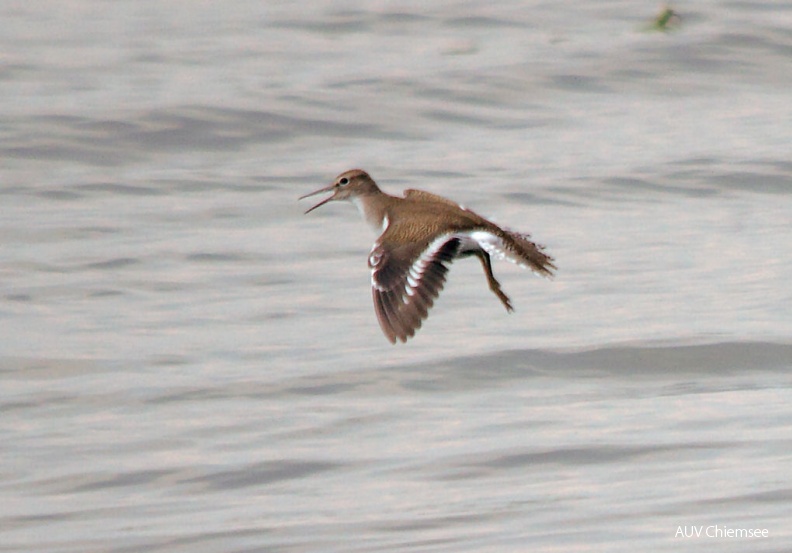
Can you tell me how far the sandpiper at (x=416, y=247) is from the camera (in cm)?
556

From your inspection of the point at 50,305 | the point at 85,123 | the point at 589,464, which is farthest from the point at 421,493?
the point at 85,123

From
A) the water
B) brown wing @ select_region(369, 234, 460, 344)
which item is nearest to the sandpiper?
brown wing @ select_region(369, 234, 460, 344)

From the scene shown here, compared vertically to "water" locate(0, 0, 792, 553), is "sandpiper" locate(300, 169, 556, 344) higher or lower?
higher

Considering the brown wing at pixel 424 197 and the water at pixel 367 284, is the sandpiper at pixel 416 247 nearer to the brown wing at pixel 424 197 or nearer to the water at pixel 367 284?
the brown wing at pixel 424 197

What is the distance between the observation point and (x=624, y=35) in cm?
1341

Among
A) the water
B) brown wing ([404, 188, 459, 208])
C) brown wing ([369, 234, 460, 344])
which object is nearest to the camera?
brown wing ([369, 234, 460, 344])

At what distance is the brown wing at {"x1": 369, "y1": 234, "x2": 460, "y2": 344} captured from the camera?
551cm

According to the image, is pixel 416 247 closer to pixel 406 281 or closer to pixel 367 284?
pixel 406 281

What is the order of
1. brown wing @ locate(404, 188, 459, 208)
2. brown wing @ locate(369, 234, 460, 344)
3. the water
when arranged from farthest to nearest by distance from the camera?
brown wing @ locate(404, 188, 459, 208) < the water < brown wing @ locate(369, 234, 460, 344)

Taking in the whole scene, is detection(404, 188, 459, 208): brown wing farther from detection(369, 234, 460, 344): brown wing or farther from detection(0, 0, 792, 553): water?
detection(0, 0, 792, 553): water

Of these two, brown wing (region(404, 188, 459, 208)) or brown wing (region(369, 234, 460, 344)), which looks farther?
brown wing (region(404, 188, 459, 208))

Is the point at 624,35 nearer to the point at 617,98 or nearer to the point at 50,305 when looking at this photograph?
the point at 617,98

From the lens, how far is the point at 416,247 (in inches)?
231

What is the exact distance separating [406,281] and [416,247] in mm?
252
